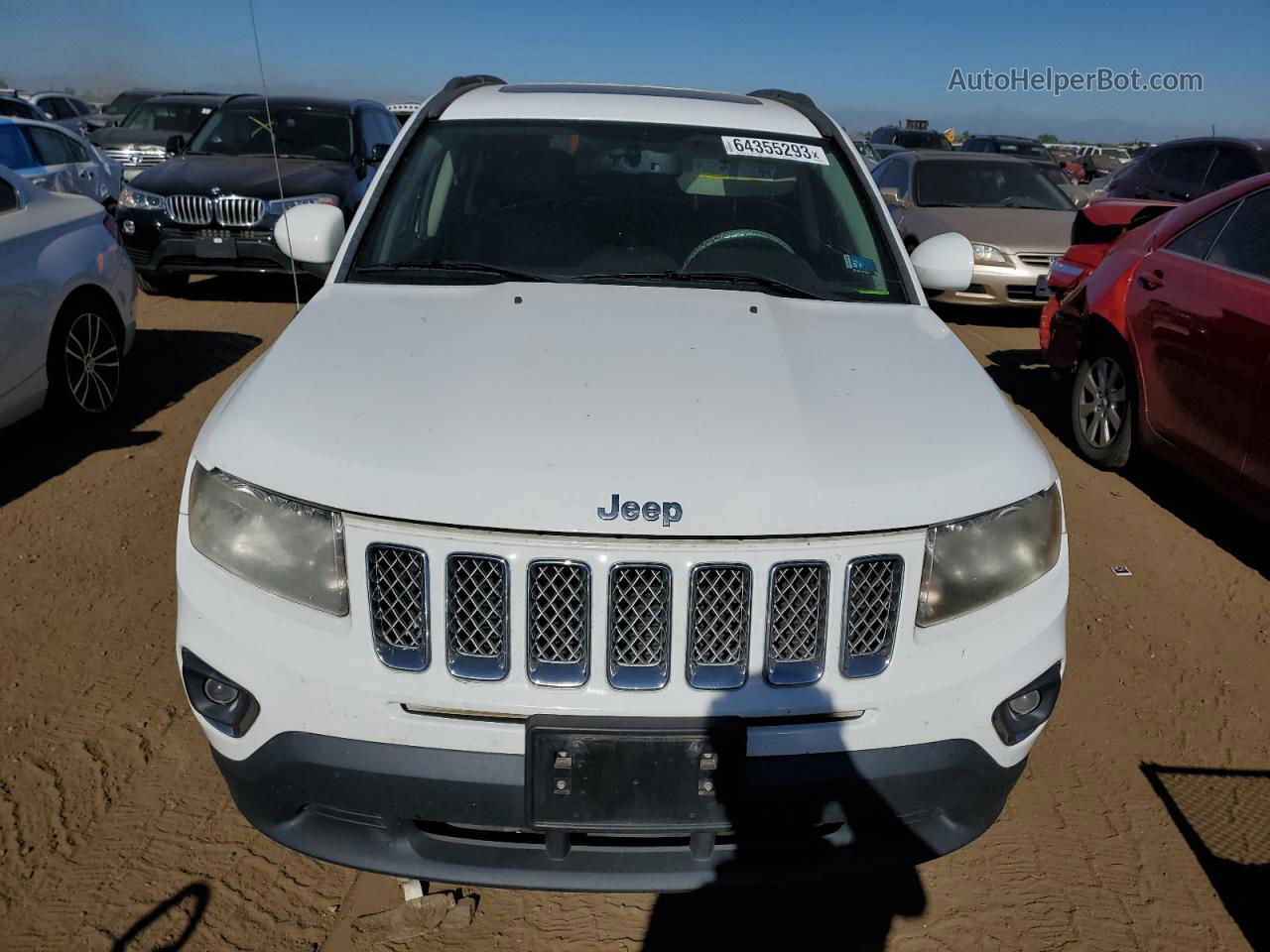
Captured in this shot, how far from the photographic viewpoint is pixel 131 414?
6.14 m

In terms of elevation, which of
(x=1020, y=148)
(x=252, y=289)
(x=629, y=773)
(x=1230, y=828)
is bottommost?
(x=1020, y=148)

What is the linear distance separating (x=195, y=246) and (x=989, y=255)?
6811 mm

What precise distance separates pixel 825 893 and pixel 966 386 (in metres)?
1.27

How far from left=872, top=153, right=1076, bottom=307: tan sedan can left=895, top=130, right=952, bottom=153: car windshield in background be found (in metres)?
12.4

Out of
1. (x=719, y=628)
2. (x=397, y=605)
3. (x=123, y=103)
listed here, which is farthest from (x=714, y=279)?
(x=123, y=103)

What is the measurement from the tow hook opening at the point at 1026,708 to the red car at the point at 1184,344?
2.56 m

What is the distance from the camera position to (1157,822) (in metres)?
2.89

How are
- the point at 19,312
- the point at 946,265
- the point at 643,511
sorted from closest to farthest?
the point at 643,511
the point at 946,265
the point at 19,312

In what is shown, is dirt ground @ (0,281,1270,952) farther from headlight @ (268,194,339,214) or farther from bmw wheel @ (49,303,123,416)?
headlight @ (268,194,339,214)

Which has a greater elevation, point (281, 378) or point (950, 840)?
point (281, 378)

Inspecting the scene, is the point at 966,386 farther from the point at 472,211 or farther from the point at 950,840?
the point at 472,211

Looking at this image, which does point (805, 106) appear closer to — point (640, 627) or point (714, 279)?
point (714, 279)

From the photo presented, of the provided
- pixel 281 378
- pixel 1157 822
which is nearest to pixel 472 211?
pixel 281 378

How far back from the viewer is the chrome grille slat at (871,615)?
2.03m
